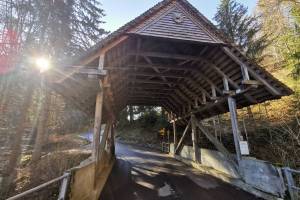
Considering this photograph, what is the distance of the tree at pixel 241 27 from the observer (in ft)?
46.0

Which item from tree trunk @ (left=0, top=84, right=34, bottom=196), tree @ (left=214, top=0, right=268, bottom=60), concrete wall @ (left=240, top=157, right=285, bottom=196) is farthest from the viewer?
tree @ (left=214, top=0, right=268, bottom=60)

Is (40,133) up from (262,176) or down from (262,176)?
up

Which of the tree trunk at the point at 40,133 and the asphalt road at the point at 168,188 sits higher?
the tree trunk at the point at 40,133

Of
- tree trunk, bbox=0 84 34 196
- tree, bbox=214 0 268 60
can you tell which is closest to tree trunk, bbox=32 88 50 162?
tree trunk, bbox=0 84 34 196

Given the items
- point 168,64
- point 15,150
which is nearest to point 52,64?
point 168,64

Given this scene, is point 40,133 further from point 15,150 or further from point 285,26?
point 285,26

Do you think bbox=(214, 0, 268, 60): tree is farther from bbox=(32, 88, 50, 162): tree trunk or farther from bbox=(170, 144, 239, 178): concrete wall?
bbox=(32, 88, 50, 162): tree trunk

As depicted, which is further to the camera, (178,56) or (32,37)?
(32,37)

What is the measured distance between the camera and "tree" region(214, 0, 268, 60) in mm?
14023

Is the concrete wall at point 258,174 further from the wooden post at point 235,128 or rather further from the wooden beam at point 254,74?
the wooden beam at point 254,74

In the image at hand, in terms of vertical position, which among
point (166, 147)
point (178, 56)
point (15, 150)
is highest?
point (178, 56)

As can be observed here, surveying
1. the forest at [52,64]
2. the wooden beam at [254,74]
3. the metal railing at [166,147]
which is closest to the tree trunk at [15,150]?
→ the forest at [52,64]

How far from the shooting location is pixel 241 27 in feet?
50.2

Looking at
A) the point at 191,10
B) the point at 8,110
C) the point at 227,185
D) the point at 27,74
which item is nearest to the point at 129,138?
the point at 8,110
